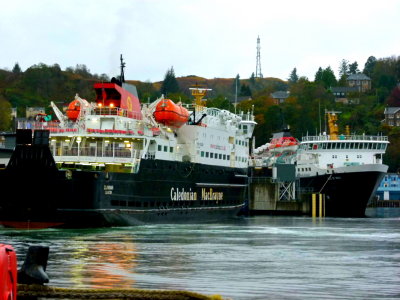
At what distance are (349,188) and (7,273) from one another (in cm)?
6330

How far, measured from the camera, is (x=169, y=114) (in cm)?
4775

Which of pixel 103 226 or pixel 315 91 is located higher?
pixel 315 91

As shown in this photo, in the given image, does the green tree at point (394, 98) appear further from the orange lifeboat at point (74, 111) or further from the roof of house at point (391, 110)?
the orange lifeboat at point (74, 111)

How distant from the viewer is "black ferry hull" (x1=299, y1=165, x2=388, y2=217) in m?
70.2

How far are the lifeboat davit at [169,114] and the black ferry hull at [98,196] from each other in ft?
8.57

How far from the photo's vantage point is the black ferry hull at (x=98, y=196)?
38.8 meters

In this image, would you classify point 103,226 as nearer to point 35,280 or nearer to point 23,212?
point 23,212

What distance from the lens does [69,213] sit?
39.3m

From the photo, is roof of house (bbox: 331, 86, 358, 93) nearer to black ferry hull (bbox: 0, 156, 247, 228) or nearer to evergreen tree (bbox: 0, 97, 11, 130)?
evergreen tree (bbox: 0, 97, 11, 130)

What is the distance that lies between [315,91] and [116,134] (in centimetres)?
12143

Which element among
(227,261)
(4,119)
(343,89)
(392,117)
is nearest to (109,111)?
(227,261)

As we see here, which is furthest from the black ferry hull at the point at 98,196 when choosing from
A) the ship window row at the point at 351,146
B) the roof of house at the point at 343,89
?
the roof of house at the point at 343,89

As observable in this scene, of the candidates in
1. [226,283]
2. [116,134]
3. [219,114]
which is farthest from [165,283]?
[219,114]

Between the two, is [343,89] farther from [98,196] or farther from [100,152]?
[98,196]
